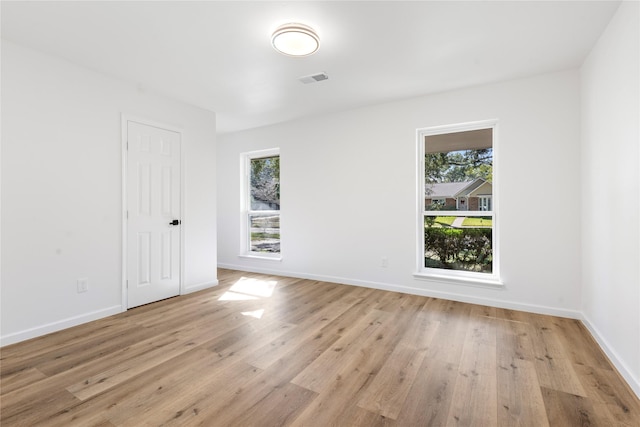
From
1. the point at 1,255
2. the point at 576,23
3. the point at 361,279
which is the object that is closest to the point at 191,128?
the point at 1,255

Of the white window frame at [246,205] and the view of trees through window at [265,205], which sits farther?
the white window frame at [246,205]

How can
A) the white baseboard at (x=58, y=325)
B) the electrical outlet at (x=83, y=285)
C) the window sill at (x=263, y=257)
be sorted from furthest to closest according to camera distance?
1. the window sill at (x=263, y=257)
2. the electrical outlet at (x=83, y=285)
3. the white baseboard at (x=58, y=325)

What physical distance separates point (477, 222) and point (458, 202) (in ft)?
1.08

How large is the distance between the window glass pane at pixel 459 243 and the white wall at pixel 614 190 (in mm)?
925

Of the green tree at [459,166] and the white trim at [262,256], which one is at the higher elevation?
the green tree at [459,166]

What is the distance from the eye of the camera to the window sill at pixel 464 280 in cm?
346

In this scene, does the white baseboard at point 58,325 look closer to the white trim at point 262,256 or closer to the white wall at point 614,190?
the white trim at point 262,256

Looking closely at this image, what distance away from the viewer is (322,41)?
258 cm

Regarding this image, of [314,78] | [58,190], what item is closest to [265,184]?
[314,78]

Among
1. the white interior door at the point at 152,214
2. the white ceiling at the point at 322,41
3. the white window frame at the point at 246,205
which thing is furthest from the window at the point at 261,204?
the white ceiling at the point at 322,41

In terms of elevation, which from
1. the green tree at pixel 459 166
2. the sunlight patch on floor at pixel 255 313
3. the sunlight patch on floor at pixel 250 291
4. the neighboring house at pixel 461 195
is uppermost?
the green tree at pixel 459 166

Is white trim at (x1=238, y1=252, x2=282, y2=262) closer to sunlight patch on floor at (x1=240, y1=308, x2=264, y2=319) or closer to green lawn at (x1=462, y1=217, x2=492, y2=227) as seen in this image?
sunlight patch on floor at (x1=240, y1=308, x2=264, y2=319)

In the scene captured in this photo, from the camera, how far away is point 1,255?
2.50 m

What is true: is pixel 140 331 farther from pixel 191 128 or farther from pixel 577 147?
pixel 577 147
